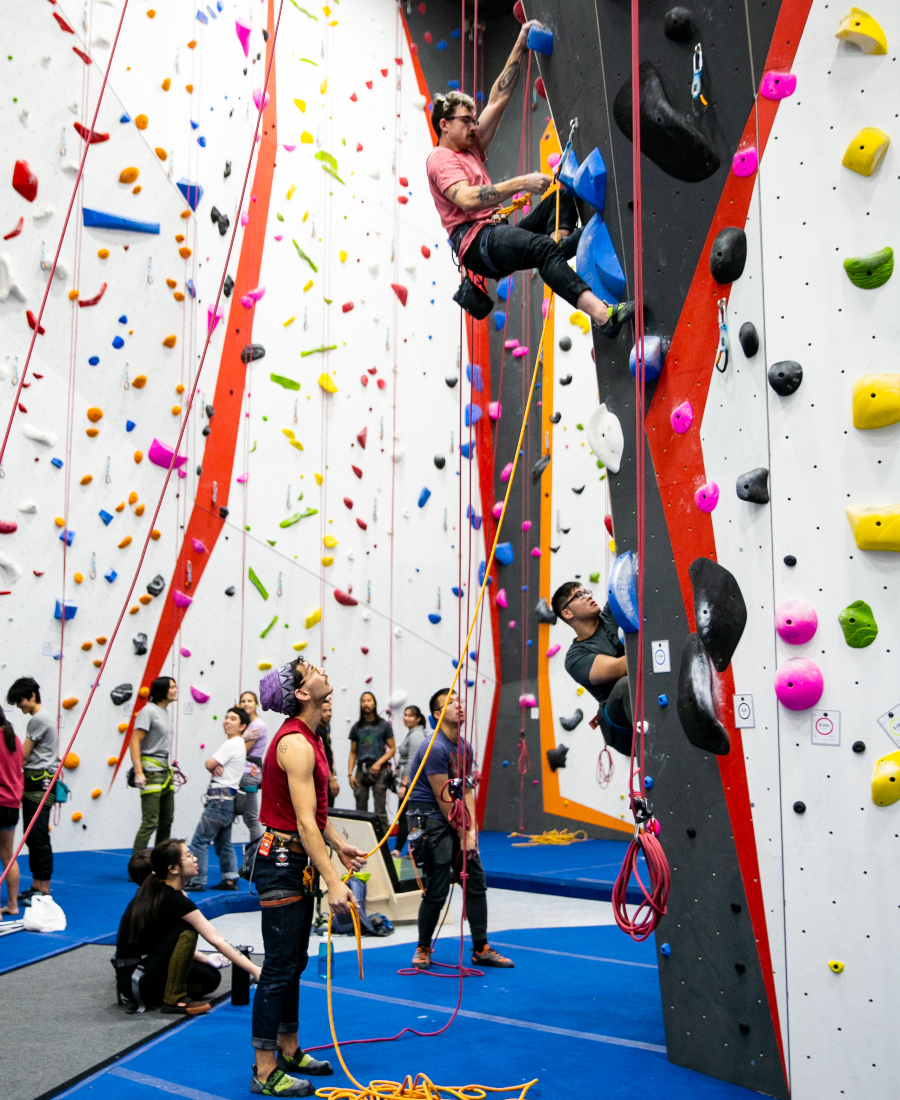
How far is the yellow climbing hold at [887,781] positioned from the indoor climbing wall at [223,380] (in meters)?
3.84

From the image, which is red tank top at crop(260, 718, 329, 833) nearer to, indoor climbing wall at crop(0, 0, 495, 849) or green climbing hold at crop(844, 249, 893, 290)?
green climbing hold at crop(844, 249, 893, 290)

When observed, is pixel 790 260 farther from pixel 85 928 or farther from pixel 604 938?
pixel 85 928

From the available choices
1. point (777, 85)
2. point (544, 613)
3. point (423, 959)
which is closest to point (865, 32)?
point (777, 85)

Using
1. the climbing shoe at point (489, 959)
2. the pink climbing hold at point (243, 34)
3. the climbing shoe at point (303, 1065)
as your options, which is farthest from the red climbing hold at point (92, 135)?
the climbing shoe at point (303, 1065)

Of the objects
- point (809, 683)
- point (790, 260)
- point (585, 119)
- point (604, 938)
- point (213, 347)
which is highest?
point (213, 347)

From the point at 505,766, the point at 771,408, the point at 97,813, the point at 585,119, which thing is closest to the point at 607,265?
the point at 585,119

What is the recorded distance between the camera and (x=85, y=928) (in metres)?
→ 5.09

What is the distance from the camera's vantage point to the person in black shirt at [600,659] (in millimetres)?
3561

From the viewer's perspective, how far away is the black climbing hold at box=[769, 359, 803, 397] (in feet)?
9.73

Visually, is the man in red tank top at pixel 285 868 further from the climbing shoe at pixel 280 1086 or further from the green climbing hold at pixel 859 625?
the green climbing hold at pixel 859 625

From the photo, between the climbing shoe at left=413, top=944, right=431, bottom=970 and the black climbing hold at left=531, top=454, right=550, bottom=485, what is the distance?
5517mm

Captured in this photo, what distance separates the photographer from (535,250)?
11.4 feet

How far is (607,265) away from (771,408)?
0.78 metres

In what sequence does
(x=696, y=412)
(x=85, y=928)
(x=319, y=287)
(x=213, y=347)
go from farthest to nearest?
(x=319, y=287)
(x=213, y=347)
(x=85, y=928)
(x=696, y=412)
